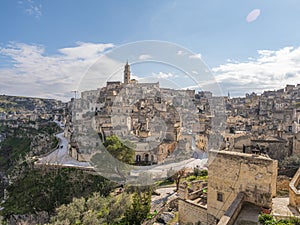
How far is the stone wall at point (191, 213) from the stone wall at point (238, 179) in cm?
54

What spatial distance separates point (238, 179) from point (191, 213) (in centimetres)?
297

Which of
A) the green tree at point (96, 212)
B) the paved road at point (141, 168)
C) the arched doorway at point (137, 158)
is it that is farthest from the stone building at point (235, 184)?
the arched doorway at point (137, 158)

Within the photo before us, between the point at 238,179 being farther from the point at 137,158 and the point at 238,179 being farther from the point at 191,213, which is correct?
the point at 137,158

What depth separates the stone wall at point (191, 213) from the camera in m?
8.01

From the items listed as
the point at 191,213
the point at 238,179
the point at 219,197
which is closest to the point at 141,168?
the point at 191,213

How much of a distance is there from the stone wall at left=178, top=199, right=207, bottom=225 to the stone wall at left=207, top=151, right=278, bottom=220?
0.54 metres

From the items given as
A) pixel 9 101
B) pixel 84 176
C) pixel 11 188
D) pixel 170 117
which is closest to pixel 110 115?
pixel 170 117

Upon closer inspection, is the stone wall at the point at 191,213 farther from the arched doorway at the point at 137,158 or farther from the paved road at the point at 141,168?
the arched doorway at the point at 137,158

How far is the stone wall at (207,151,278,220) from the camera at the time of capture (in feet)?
19.6

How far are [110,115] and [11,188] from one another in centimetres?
1300

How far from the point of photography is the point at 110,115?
27984mm

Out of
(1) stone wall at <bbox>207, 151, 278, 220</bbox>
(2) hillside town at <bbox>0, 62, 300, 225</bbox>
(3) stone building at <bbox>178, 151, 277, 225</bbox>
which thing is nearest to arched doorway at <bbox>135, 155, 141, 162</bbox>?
(2) hillside town at <bbox>0, 62, 300, 225</bbox>

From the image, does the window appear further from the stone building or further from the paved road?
the paved road

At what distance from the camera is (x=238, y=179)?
21.3 ft
